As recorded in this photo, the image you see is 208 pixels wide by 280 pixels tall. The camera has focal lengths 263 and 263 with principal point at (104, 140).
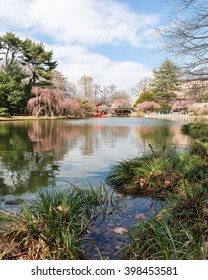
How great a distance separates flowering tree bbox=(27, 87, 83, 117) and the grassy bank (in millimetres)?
24683

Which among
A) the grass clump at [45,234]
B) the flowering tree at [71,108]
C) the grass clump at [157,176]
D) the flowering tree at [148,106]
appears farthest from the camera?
the flowering tree at [148,106]

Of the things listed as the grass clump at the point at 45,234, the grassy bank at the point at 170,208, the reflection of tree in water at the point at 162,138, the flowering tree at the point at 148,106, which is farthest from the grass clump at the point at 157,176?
the flowering tree at the point at 148,106

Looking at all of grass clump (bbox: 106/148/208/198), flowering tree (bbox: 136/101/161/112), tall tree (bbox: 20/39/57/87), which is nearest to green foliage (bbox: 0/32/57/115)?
tall tree (bbox: 20/39/57/87)

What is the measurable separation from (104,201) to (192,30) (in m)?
4.34

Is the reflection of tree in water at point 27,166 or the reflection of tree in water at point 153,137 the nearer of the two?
the reflection of tree in water at point 27,166

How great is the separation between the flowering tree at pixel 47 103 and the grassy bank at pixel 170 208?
81.0 feet

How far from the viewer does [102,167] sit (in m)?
5.98

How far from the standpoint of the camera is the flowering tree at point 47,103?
92.4 ft

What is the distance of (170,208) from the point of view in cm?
271

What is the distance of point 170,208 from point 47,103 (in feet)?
89.9

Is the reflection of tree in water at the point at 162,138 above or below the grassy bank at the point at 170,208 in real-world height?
above

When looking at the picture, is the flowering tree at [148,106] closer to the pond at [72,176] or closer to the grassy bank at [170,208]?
the pond at [72,176]

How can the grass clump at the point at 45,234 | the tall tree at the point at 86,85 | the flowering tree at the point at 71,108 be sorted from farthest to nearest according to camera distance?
the tall tree at the point at 86,85
the flowering tree at the point at 71,108
the grass clump at the point at 45,234
